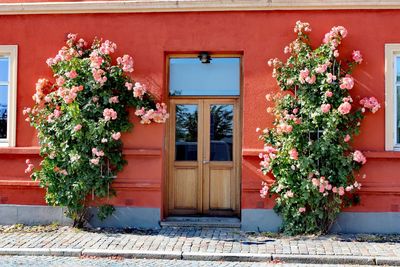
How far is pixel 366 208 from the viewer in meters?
9.22

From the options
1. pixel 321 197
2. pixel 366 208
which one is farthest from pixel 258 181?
pixel 366 208

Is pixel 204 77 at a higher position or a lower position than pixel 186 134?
higher

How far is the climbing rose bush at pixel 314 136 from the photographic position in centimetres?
880

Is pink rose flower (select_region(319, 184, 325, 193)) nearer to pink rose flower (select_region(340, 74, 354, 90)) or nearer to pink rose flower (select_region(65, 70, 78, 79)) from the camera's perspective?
pink rose flower (select_region(340, 74, 354, 90))

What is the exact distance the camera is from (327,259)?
7.56 metres

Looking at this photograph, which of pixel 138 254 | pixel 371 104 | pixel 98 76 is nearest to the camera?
pixel 138 254

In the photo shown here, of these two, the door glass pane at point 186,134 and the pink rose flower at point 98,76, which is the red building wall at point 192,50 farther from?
the pink rose flower at point 98,76

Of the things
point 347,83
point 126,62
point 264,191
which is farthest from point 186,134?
point 347,83

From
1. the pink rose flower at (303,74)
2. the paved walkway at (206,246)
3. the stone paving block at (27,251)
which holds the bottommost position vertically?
the stone paving block at (27,251)

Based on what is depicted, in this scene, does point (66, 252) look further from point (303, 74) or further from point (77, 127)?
point (303, 74)

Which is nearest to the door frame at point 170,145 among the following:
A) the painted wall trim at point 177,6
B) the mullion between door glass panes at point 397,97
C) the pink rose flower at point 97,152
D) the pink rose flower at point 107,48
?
the painted wall trim at point 177,6

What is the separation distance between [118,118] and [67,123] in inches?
37.7

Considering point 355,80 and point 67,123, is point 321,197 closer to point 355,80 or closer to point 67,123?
point 355,80

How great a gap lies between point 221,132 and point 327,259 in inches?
139
